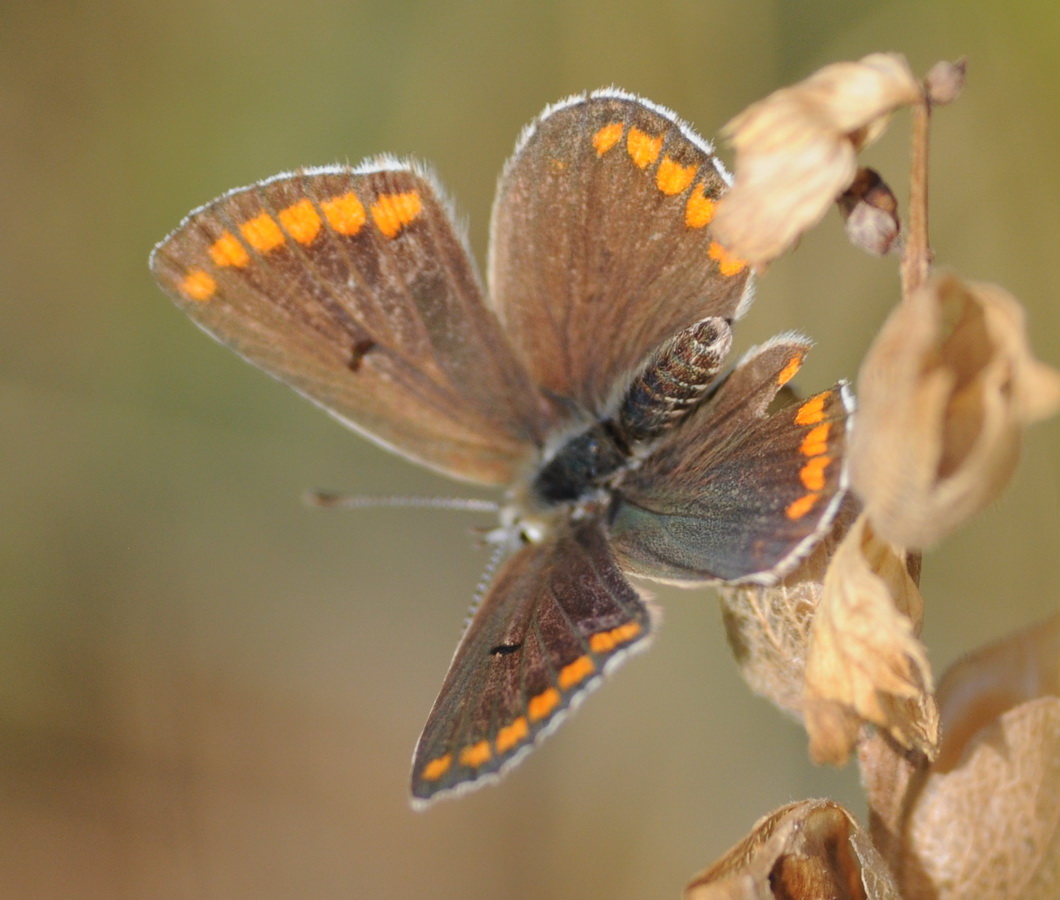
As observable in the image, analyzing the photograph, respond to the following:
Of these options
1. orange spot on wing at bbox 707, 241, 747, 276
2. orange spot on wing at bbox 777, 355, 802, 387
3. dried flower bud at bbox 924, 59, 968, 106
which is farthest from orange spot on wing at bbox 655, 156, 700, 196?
dried flower bud at bbox 924, 59, 968, 106

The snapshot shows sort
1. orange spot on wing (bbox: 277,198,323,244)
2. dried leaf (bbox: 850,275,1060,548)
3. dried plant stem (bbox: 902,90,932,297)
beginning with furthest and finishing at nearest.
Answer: orange spot on wing (bbox: 277,198,323,244)
dried plant stem (bbox: 902,90,932,297)
dried leaf (bbox: 850,275,1060,548)

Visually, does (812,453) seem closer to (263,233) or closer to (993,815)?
(993,815)

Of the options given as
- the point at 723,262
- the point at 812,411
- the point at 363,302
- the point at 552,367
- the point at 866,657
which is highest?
the point at 363,302

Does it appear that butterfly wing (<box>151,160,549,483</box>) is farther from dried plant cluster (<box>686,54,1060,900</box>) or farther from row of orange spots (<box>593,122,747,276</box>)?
dried plant cluster (<box>686,54,1060,900</box>)

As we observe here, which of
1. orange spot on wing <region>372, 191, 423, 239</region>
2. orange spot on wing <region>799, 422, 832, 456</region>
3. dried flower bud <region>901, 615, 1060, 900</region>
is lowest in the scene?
dried flower bud <region>901, 615, 1060, 900</region>

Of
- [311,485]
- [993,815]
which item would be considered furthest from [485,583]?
[311,485]

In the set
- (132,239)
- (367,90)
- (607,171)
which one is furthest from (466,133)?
(607,171)
